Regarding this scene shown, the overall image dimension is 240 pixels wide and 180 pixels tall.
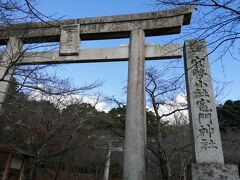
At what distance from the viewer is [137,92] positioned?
299 inches

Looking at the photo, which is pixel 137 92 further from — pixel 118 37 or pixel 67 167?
pixel 67 167

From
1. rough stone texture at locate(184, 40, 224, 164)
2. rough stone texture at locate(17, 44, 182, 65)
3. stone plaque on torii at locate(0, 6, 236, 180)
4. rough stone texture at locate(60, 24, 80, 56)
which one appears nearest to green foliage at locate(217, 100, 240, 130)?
rough stone texture at locate(184, 40, 224, 164)

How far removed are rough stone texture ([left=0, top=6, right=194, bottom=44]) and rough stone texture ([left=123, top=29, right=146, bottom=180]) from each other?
20.6 inches

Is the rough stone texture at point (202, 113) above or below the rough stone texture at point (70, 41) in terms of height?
below

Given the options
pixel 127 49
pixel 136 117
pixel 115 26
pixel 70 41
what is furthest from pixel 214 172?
pixel 70 41

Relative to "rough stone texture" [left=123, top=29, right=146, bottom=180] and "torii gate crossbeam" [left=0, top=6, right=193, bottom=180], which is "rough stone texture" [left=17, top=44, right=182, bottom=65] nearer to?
"torii gate crossbeam" [left=0, top=6, right=193, bottom=180]

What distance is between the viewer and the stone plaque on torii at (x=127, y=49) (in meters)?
7.06

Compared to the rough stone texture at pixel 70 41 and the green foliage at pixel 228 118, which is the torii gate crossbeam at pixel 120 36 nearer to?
the rough stone texture at pixel 70 41

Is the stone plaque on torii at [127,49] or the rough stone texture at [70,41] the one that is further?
the rough stone texture at [70,41]

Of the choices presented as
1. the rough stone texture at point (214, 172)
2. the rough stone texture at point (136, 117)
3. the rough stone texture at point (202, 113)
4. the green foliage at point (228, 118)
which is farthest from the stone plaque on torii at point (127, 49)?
the green foliage at point (228, 118)

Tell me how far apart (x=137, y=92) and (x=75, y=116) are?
850 centimetres

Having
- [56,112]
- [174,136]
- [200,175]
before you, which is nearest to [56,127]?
[56,112]

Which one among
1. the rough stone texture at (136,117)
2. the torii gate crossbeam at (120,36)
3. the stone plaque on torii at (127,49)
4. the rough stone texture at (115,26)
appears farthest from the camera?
the rough stone texture at (115,26)

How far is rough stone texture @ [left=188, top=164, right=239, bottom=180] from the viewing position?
540 centimetres
